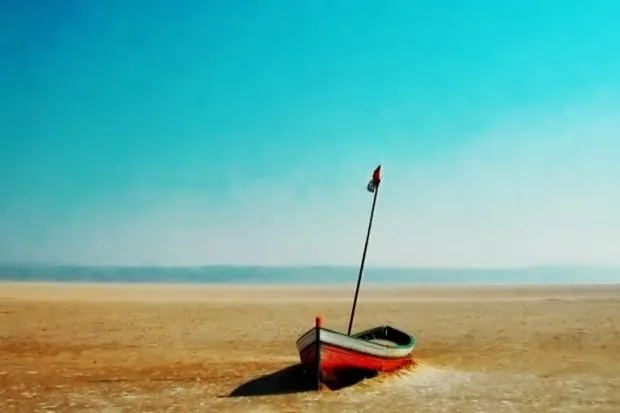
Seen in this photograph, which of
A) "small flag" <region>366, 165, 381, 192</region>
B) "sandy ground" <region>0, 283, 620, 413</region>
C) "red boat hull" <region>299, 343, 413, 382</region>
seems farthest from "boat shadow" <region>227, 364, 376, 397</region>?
"small flag" <region>366, 165, 381, 192</region>

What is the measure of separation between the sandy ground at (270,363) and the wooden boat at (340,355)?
1.30 ft

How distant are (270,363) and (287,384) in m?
3.79

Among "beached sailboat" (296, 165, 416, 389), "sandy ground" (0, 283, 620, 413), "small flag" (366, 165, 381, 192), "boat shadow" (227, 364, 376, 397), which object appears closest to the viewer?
"sandy ground" (0, 283, 620, 413)

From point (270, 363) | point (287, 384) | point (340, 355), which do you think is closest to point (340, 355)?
point (340, 355)

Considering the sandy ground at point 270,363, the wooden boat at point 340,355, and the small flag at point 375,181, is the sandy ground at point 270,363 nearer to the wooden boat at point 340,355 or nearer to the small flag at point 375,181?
the wooden boat at point 340,355

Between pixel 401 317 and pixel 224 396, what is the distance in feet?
70.5

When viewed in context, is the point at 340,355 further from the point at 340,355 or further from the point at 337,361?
the point at 337,361

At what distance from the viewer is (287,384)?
16.7 m

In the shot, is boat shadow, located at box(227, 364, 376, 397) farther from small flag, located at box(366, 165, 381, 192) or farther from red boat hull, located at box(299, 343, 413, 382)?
small flag, located at box(366, 165, 381, 192)

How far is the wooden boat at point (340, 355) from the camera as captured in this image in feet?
50.2

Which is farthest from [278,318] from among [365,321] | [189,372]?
[189,372]

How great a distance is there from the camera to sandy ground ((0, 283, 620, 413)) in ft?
48.7

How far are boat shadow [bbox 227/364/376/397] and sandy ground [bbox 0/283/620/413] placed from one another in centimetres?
5

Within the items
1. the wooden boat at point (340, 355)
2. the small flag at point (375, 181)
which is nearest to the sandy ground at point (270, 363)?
the wooden boat at point (340, 355)
